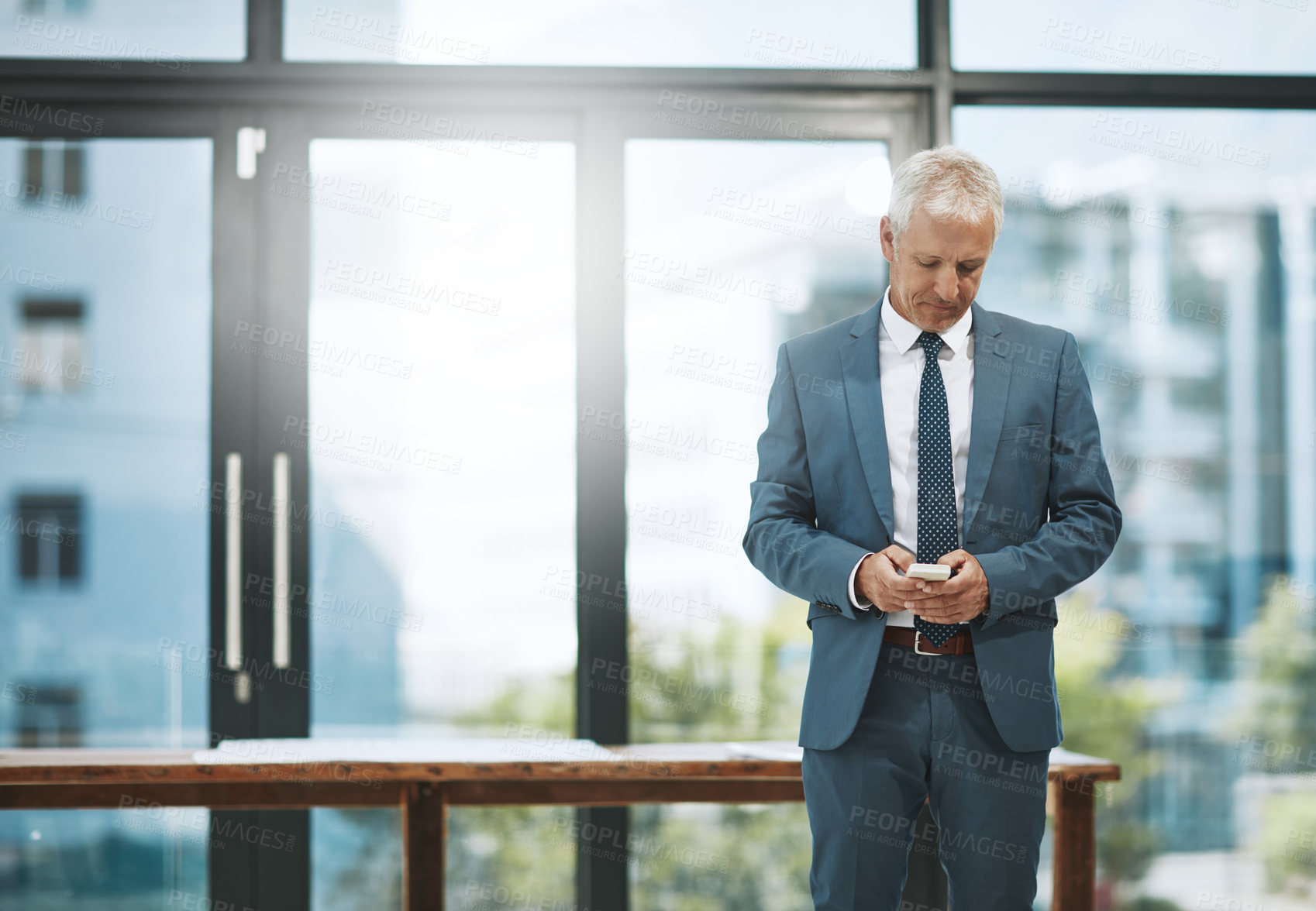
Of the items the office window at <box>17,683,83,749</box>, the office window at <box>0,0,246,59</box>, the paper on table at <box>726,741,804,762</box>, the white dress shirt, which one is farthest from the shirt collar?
the office window at <box>17,683,83,749</box>

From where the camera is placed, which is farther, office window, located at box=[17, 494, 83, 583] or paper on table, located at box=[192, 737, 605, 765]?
office window, located at box=[17, 494, 83, 583]

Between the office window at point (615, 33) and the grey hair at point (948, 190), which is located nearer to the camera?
the grey hair at point (948, 190)

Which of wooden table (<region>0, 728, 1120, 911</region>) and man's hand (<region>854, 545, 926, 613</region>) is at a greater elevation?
man's hand (<region>854, 545, 926, 613</region>)

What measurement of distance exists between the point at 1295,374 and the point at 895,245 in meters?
1.69

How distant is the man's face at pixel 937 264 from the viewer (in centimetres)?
→ 151

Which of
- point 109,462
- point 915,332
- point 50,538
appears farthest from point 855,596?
point 50,538

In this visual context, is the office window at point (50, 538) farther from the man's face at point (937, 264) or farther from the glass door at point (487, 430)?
the man's face at point (937, 264)

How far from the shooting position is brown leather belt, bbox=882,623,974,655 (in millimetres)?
1516

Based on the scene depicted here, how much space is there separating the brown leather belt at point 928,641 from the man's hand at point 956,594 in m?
0.06

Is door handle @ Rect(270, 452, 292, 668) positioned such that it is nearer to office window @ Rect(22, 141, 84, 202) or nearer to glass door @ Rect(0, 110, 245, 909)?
glass door @ Rect(0, 110, 245, 909)

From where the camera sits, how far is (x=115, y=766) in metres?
2.05

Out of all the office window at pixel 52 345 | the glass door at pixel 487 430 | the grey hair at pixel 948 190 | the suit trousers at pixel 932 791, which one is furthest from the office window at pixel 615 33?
the suit trousers at pixel 932 791

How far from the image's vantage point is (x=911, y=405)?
5.26 feet

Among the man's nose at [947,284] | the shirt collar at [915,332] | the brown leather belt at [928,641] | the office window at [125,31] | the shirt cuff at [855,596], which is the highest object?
the office window at [125,31]
